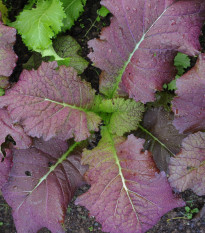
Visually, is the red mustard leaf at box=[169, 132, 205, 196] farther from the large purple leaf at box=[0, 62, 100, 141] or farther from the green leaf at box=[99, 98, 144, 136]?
the large purple leaf at box=[0, 62, 100, 141]

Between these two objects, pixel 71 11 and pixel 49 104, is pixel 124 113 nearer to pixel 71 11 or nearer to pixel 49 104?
pixel 49 104

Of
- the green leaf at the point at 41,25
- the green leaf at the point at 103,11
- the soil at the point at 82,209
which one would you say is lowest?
the soil at the point at 82,209

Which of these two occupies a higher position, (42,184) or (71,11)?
(71,11)

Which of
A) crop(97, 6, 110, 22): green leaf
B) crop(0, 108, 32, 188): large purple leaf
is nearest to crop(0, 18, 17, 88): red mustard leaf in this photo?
crop(0, 108, 32, 188): large purple leaf

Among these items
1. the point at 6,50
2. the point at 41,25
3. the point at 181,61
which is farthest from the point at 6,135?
Answer: the point at 181,61

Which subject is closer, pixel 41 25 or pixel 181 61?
pixel 41 25

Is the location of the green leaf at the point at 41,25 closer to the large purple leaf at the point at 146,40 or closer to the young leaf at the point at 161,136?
the large purple leaf at the point at 146,40

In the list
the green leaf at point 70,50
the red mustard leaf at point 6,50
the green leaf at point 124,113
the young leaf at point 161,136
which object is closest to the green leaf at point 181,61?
the young leaf at point 161,136
